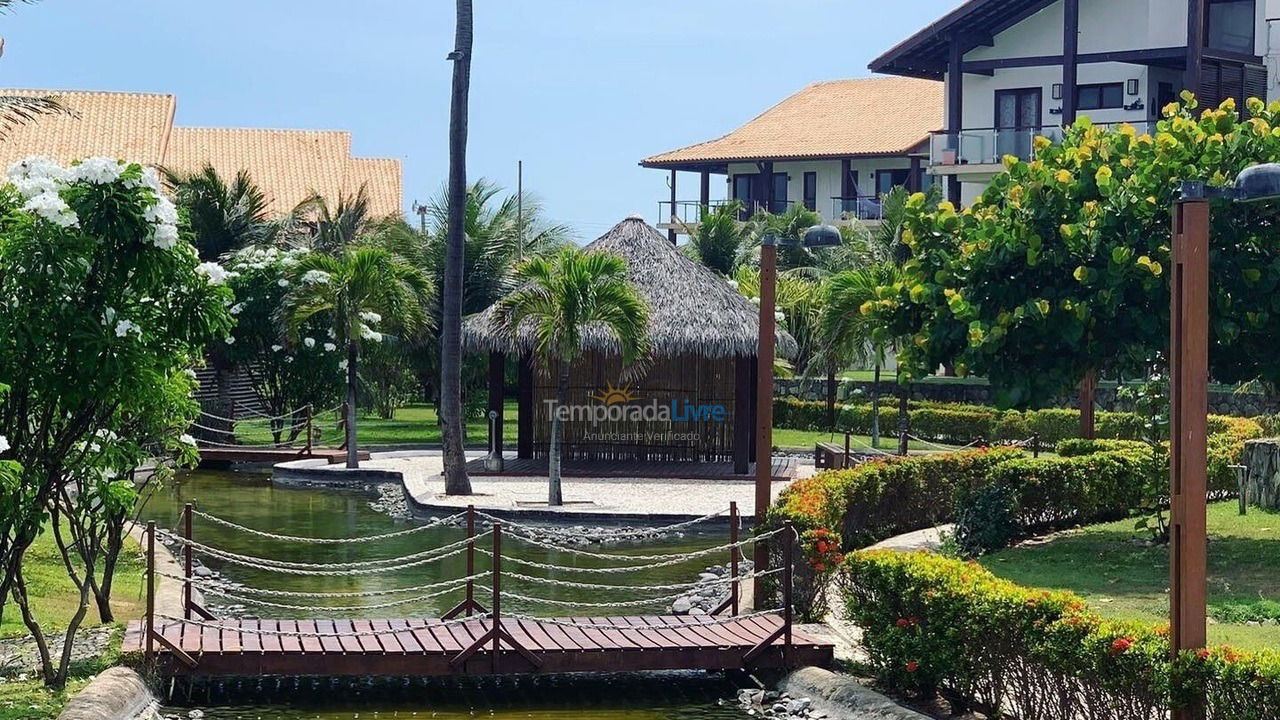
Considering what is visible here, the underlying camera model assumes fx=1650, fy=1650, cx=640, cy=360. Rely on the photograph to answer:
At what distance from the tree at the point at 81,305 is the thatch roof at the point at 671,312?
46.2 ft

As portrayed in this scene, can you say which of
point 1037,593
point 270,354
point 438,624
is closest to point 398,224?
point 270,354

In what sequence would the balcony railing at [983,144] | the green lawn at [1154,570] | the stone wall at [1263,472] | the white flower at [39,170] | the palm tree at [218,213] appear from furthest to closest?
the balcony railing at [983,144] < the palm tree at [218,213] < the stone wall at [1263,472] < the green lawn at [1154,570] < the white flower at [39,170]

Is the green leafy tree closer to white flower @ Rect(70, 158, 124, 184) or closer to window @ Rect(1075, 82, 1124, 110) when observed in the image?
window @ Rect(1075, 82, 1124, 110)

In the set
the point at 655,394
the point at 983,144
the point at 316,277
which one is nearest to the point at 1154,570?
the point at 655,394

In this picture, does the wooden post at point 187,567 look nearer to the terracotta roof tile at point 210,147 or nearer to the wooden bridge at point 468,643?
the wooden bridge at point 468,643

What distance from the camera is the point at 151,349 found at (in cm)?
1020

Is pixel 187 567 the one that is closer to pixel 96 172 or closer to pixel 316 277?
pixel 96 172

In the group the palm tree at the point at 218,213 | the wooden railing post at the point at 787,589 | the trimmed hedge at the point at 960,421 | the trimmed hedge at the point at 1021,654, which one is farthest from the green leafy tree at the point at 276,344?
the trimmed hedge at the point at 1021,654

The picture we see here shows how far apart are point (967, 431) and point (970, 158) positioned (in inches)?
380

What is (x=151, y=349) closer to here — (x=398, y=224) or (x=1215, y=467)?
(x=1215, y=467)

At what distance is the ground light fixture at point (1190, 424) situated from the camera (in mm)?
8219

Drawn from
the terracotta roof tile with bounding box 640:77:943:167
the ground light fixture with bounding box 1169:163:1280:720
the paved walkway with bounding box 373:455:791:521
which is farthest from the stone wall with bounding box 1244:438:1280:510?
the terracotta roof tile with bounding box 640:77:943:167

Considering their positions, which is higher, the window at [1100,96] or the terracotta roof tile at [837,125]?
the terracotta roof tile at [837,125]

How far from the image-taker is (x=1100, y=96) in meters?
39.0
